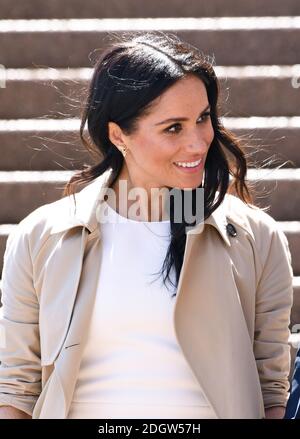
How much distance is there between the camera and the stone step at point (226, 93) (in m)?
5.09

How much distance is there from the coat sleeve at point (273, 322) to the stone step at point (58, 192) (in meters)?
1.58

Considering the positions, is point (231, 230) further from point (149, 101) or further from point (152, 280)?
point (149, 101)

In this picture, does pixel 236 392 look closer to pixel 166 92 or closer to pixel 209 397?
pixel 209 397

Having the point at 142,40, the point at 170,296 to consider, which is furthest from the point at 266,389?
the point at 142,40

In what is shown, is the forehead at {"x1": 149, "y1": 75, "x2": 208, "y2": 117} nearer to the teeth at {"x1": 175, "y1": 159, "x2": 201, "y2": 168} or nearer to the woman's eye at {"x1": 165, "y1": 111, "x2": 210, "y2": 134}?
the woman's eye at {"x1": 165, "y1": 111, "x2": 210, "y2": 134}

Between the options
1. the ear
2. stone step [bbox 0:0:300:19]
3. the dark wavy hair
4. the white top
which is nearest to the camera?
the white top

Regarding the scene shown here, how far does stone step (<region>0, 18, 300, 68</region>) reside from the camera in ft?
17.1

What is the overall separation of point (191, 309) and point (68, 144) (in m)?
2.02

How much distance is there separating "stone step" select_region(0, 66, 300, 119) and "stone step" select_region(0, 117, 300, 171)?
0.18 feet

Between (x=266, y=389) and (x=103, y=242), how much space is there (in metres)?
0.65

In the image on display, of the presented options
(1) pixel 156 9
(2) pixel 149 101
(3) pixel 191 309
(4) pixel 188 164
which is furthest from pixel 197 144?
(1) pixel 156 9

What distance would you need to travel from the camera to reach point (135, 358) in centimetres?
308

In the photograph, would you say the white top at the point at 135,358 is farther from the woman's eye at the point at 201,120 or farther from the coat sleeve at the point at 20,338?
the woman's eye at the point at 201,120

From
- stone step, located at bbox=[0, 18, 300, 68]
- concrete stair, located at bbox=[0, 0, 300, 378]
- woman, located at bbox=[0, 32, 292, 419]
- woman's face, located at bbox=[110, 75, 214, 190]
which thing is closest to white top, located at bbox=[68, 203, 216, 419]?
woman, located at bbox=[0, 32, 292, 419]
